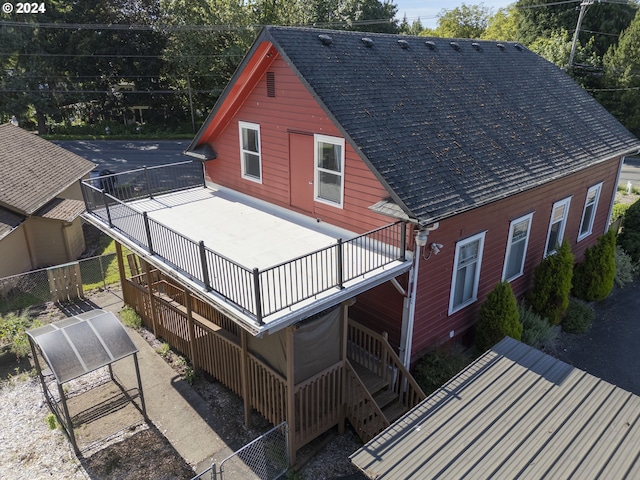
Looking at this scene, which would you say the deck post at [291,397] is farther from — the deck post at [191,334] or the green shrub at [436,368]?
the deck post at [191,334]

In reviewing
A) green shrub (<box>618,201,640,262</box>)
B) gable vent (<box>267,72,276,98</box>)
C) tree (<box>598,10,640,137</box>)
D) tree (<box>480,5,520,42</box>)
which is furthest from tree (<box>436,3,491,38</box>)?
gable vent (<box>267,72,276,98</box>)

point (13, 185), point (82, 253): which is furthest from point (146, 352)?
point (13, 185)

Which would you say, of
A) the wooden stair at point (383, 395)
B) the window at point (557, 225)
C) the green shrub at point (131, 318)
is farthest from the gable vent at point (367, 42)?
the green shrub at point (131, 318)

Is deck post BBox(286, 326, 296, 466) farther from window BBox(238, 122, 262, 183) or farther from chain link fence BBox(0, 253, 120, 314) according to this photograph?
chain link fence BBox(0, 253, 120, 314)

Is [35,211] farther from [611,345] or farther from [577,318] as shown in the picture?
[611,345]

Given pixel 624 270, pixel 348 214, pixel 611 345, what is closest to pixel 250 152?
pixel 348 214

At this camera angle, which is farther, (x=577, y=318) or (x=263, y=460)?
(x=577, y=318)
